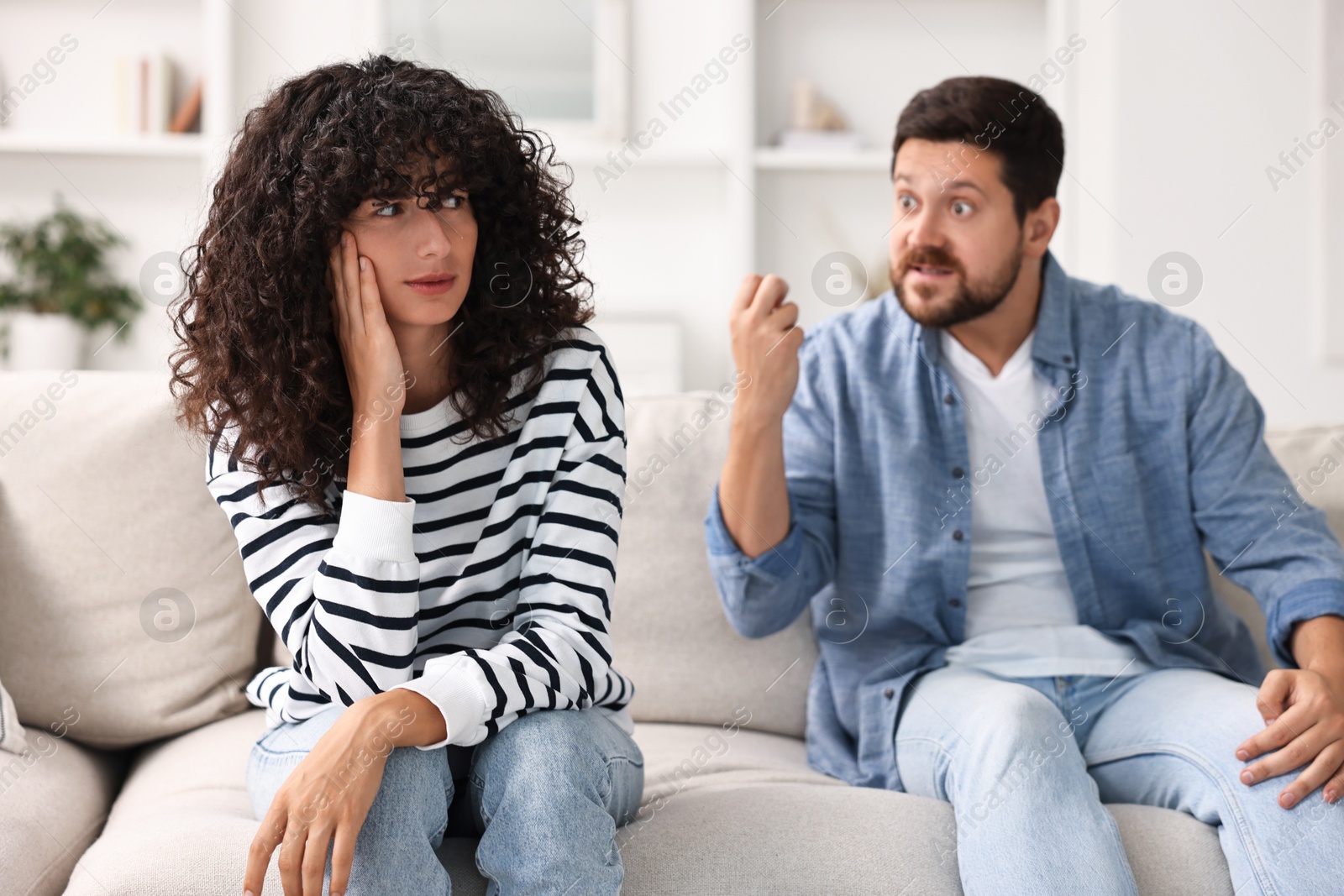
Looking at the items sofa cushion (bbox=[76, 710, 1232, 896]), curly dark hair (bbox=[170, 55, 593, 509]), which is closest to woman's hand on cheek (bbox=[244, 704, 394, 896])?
sofa cushion (bbox=[76, 710, 1232, 896])

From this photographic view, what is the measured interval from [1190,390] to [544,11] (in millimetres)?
2216

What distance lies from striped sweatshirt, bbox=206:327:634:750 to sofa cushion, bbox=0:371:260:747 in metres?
0.25

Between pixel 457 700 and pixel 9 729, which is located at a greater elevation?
pixel 457 700

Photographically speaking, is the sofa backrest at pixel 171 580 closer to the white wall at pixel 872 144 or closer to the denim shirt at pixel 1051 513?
the denim shirt at pixel 1051 513

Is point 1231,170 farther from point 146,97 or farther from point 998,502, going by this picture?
point 146,97

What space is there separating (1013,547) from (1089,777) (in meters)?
0.34

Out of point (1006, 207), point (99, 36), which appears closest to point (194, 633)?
point (1006, 207)

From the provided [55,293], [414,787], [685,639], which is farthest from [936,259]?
[55,293]

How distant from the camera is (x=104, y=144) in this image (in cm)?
288

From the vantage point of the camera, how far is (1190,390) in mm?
1409

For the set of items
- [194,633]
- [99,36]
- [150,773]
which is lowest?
[150,773]

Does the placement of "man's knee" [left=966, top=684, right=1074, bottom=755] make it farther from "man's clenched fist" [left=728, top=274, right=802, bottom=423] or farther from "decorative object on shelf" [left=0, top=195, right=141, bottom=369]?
"decorative object on shelf" [left=0, top=195, right=141, bottom=369]

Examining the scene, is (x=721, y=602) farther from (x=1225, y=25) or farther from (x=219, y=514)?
(x=1225, y=25)

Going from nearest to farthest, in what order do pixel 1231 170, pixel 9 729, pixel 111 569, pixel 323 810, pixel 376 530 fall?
pixel 323 810 < pixel 376 530 < pixel 9 729 < pixel 111 569 < pixel 1231 170
